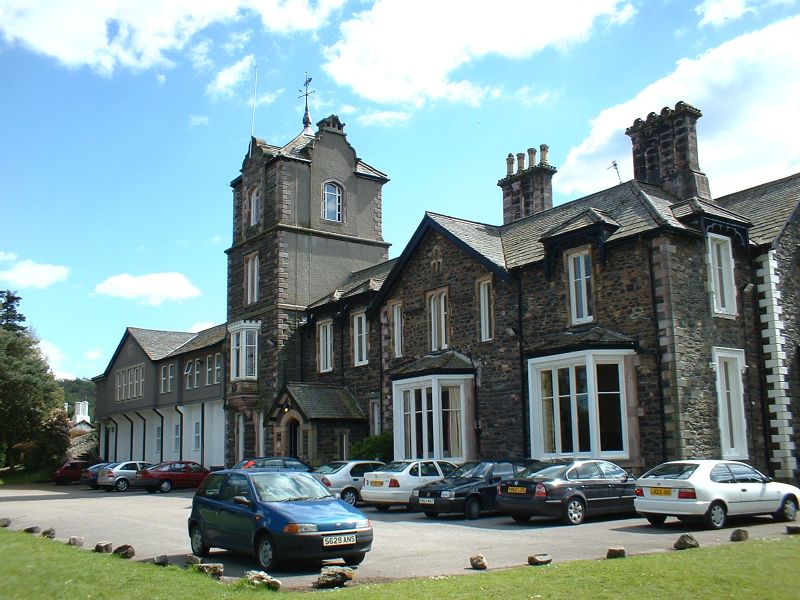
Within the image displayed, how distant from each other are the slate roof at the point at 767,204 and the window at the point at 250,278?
20.7 metres

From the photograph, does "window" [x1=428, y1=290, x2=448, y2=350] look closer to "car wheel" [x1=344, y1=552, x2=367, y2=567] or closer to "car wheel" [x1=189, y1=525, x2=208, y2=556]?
"car wheel" [x1=189, y1=525, x2=208, y2=556]

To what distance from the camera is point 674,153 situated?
85.1ft

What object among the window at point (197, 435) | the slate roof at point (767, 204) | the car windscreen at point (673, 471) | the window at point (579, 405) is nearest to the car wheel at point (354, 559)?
the car windscreen at point (673, 471)

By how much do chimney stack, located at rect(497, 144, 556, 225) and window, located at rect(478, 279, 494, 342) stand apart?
20.5 feet

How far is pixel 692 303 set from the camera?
69.9ft

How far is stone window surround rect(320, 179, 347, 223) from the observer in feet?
126

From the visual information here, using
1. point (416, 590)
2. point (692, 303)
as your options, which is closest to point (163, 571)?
point (416, 590)

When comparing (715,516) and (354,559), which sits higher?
(715,516)

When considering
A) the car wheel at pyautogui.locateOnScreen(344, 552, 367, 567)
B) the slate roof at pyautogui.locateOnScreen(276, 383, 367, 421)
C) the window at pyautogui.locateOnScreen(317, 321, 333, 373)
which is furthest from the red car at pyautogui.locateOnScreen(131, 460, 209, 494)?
the car wheel at pyautogui.locateOnScreen(344, 552, 367, 567)

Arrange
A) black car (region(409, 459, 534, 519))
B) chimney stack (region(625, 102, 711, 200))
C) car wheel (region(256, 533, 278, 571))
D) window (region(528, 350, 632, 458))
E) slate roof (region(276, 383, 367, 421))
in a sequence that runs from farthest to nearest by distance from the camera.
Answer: slate roof (region(276, 383, 367, 421)) < chimney stack (region(625, 102, 711, 200)) < window (region(528, 350, 632, 458)) < black car (region(409, 459, 534, 519)) < car wheel (region(256, 533, 278, 571))

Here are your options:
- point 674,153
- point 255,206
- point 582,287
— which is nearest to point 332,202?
point 255,206

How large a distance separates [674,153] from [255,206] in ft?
67.2

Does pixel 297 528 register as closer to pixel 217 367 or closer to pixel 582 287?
pixel 582 287

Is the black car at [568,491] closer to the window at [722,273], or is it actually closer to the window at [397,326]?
the window at [722,273]
